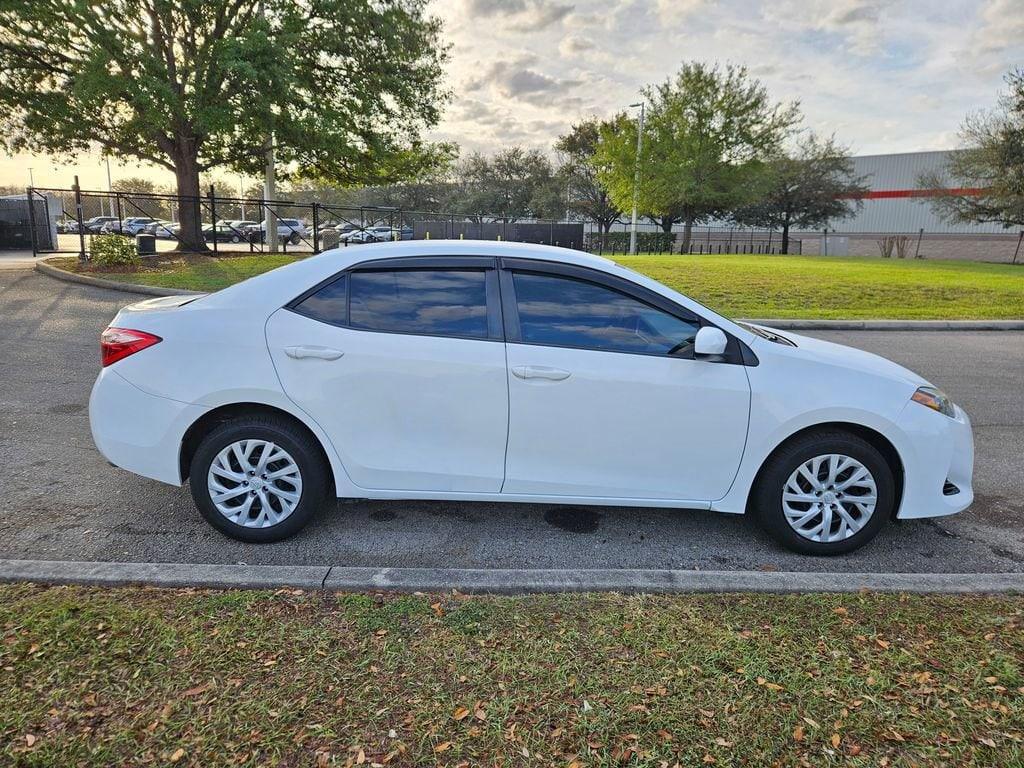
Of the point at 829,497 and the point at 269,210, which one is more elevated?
the point at 269,210

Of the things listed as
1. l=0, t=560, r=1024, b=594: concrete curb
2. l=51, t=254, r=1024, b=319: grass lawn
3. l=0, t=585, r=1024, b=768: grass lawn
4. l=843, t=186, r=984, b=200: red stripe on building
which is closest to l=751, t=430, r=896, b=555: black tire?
l=0, t=560, r=1024, b=594: concrete curb

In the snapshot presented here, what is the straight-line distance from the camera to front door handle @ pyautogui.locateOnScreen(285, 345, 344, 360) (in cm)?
346

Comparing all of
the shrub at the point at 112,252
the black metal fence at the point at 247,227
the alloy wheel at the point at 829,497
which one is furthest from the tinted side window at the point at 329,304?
the shrub at the point at 112,252

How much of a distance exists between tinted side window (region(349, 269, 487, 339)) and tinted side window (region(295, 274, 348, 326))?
0.04m

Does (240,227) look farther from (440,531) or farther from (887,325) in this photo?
(440,531)

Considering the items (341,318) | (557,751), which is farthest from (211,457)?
(557,751)

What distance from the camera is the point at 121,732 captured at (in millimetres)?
2154

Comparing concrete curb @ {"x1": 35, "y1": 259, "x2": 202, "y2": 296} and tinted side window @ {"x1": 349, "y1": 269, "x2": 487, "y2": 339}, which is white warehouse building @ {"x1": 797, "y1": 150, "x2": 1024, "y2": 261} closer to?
concrete curb @ {"x1": 35, "y1": 259, "x2": 202, "y2": 296}

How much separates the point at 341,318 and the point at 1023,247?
5099cm

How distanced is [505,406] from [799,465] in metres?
1.63

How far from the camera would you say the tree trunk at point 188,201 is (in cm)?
1989

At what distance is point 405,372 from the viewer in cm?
345

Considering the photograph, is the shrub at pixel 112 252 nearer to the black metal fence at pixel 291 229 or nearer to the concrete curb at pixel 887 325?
the black metal fence at pixel 291 229

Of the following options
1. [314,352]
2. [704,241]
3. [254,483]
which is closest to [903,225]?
[704,241]
